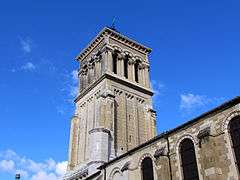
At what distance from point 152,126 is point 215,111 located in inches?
858

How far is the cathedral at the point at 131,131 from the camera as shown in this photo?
19109 millimetres

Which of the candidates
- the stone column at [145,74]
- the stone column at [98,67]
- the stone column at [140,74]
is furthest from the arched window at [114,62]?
the stone column at [145,74]

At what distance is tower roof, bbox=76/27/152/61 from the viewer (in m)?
45.5

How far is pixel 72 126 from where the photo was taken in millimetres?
43344

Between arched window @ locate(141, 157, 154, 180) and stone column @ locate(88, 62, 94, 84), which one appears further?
stone column @ locate(88, 62, 94, 84)

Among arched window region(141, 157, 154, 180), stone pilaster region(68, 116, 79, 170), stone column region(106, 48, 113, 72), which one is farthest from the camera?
stone column region(106, 48, 113, 72)

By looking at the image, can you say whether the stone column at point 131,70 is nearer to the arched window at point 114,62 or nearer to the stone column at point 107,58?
the arched window at point 114,62

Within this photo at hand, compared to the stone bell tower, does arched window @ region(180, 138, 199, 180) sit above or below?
below

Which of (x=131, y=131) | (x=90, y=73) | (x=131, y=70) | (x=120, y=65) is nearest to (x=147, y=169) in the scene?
(x=131, y=131)

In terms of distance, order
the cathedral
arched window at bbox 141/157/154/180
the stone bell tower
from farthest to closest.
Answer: the stone bell tower, arched window at bbox 141/157/154/180, the cathedral

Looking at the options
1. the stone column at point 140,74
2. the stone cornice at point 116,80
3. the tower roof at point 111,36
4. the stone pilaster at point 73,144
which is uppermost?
the tower roof at point 111,36

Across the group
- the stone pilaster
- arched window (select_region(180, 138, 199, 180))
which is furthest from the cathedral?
the stone pilaster

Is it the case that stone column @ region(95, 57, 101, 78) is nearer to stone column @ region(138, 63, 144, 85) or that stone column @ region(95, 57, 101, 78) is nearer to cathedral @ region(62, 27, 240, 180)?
cathedral @ region(62, 27, 240, 180)

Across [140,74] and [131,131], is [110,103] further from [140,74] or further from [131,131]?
[140,74]
